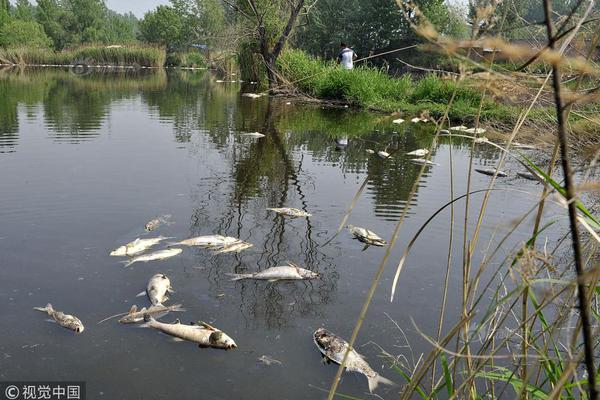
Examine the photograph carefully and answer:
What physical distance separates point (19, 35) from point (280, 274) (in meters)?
44.8

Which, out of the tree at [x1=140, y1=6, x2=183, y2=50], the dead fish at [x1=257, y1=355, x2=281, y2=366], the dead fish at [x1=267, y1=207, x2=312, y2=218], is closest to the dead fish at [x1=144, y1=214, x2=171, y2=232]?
the dead fish at [x1=267, y1=207, x2=312, y2=218]

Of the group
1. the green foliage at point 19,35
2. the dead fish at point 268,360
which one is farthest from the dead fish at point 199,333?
the green foliage at point 19,35

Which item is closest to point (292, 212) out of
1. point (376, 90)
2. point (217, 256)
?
point (217, 256)

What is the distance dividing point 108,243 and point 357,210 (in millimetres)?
2449

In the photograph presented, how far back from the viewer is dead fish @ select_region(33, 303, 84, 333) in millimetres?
3096

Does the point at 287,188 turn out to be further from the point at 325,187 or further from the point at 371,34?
the point at 371,34

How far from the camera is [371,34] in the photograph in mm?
32812

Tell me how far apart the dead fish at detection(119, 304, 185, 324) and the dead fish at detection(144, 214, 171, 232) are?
4.73 ft

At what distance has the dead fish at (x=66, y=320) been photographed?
3.10m

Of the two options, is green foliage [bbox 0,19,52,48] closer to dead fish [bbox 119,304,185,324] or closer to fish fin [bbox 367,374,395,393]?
dead fish [bbox 119,304,185,324]

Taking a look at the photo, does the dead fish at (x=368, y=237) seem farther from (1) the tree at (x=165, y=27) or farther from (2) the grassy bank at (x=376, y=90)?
(1) the tree at (x=165, y=27)

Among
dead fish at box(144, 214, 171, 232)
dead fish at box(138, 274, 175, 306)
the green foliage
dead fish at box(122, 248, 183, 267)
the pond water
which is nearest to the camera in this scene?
the pond water

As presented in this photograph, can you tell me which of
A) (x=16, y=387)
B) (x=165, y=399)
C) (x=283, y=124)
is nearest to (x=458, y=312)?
(x=165, y=399)

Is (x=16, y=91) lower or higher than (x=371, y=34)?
lower
